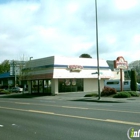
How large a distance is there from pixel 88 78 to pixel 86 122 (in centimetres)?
3233

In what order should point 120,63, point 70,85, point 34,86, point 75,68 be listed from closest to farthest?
point 120,63 → point 75,68 → point 70,85 → point 34,86

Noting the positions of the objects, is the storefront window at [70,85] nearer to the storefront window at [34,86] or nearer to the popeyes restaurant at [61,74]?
the popeyes restaurant at [61,74]

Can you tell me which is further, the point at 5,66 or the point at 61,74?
the point at 5,66

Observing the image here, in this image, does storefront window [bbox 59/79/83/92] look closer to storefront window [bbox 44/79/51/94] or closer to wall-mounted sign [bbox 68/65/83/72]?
storefront window [bbox 44/79/51/94]

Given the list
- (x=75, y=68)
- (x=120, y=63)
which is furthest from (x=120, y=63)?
(x=75, y=68)

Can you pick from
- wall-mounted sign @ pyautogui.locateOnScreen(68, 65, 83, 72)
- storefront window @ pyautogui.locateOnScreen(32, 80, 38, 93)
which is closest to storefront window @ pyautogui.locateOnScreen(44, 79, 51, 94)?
storefront window @ pyautogui.locateOnScreen(32, 80, 38, 93)

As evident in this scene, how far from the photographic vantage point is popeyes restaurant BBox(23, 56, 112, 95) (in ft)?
129

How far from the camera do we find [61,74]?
39219mm

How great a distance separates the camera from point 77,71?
4131 centimetres

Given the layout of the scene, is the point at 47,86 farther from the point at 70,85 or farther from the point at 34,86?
the point at 34,86

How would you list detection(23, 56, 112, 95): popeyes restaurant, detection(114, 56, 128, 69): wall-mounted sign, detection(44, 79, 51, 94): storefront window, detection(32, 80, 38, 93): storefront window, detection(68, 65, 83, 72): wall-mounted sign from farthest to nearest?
detection(32, 80, 38, 93): storefront window → detection(44, 79, 51, 94): storefront window → detection(68, 65, 83, 72): wall-mounted sign → detection(23, 56, 112, 95): popeyes restaurant → detection(114, 56, 128, 69): wall-mounted sign

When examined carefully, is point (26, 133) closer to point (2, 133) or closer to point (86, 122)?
point (2, 133)

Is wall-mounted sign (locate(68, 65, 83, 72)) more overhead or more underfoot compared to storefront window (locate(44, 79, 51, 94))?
more overhead

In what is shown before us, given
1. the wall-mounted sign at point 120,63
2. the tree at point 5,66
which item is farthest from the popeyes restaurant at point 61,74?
the tree at point 5,66
